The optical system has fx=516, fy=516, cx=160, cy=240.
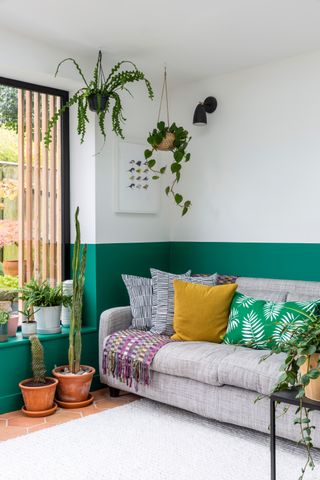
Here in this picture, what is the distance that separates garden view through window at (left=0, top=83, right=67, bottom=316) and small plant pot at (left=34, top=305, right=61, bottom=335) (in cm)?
28

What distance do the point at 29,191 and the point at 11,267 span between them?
0.60 metres

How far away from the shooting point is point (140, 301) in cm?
380

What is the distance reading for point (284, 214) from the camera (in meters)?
3.93

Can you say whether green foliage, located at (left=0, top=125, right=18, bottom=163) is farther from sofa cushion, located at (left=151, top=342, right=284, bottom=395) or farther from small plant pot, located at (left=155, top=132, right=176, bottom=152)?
sofa cushion, located at (left=151, top=342, right=284, bottom=395)

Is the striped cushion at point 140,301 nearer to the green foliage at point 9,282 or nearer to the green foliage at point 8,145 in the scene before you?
the green foliage at point 9,282

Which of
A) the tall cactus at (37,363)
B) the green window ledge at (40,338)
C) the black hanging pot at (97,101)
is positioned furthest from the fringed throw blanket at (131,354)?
the black hanging pot at (97,101)

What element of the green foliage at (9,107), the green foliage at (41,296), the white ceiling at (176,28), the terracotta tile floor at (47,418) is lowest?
the terracotta tile floor at (47,418)

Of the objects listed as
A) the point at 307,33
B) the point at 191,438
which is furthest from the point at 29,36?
the point at 191,438

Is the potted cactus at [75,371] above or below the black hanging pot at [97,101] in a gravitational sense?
below

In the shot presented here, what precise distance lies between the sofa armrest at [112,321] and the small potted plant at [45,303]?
292mm

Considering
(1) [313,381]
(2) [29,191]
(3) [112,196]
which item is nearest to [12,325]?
(2) [29,191]

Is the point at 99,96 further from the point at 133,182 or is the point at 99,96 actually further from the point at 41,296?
the point at 41,296

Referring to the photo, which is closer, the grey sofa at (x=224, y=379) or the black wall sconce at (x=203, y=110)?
the grey sofa at (x=224, y=379)

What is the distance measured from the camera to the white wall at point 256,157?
3795 millimetres
